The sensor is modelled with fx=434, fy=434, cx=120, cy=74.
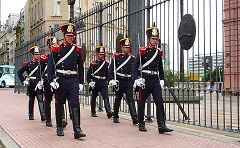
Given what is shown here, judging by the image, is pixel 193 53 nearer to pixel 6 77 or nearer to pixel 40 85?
pixel 40 85

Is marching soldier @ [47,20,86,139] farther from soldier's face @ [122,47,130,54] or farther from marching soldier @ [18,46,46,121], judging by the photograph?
marching soldier @ [18,46,46,121]

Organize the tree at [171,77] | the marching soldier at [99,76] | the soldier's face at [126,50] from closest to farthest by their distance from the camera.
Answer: the soldier's face at [126,50]
the tree at [171,77]
the marching soldier at [99,76]

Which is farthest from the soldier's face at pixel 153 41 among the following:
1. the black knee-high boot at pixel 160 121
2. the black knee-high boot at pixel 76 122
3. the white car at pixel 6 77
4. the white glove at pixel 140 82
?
the white car at pixel 6 77

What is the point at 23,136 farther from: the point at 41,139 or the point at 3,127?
the point at 3,127

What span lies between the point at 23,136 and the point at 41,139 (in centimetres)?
60

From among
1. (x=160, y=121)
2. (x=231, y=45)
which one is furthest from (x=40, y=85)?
(x=231, y=45)

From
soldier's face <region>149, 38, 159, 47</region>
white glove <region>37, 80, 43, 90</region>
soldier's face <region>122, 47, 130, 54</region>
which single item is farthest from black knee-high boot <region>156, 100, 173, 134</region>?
white glove <region>37, 80, 43, 90</region>

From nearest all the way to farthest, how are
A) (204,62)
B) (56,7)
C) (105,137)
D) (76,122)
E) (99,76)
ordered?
(76,122) < (105,137) < (204,62) < (99,76) < (56,7)

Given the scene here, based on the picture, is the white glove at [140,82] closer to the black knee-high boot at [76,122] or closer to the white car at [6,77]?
the black knee-high boot at [76,122]

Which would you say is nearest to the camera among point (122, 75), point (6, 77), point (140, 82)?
point (140, 82)

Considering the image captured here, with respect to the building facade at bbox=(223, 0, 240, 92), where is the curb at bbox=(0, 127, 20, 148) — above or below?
below

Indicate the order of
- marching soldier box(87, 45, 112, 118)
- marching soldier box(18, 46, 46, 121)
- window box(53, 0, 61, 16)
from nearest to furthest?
marching soldier box(18, 46, 46, 121) → marching soldier box(87, 45, 112, 118) → window box(53, 0, 61, 16)

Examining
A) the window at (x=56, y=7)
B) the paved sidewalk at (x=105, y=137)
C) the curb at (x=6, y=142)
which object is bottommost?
the curb at (x=6, y=142)

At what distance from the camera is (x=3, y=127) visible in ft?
33.3
